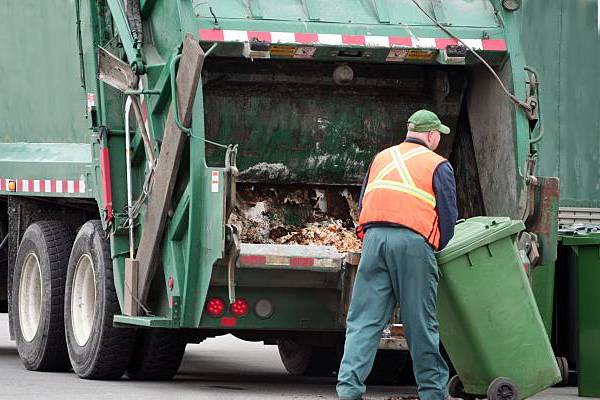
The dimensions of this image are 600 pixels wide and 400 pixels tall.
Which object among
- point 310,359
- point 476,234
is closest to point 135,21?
point 476,234

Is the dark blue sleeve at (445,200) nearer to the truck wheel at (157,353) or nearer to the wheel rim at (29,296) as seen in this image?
the truck wheel at (157,353)

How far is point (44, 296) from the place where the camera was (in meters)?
10.5

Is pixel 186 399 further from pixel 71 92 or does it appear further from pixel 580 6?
pixel 580 6

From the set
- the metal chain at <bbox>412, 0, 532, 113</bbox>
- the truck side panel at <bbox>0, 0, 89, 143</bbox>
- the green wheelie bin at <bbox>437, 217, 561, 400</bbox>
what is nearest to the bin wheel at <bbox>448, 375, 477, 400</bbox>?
the green wheelie bin at <bbox>437, 217, 561, 400</bbox>

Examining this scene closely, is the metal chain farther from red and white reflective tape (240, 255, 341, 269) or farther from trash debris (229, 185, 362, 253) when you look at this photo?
red and white reflective tape (240, 255, 341, 269)

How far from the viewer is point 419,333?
7.47 metres

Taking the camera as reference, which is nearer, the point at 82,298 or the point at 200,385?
the point at 200,385

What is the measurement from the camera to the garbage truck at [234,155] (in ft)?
29.1

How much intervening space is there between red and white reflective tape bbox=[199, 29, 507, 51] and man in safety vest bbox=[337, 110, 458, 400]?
1.64m

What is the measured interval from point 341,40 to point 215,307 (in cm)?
160

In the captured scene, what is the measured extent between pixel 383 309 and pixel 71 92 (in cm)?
370

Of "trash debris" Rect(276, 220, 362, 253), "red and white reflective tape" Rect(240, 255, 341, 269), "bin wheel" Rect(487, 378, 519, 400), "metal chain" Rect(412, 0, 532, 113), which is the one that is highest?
"metal chain" Rect(412, 0, 532, 113)

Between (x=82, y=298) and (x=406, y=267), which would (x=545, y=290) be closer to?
(x=406, y=267)

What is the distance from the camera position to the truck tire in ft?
34.3
